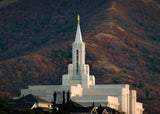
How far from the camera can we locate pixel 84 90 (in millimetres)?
→ 138875

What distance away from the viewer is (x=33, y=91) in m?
138

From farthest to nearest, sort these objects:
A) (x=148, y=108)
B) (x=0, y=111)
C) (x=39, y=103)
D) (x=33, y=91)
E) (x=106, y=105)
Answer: (x=148, y=108) → (x=33, y=91) → (x=106, y=105) → (x=39, y=103) → (x=0, y=111)

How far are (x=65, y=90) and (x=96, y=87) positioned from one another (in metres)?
9.60

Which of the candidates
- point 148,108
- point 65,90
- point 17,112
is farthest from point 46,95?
point 148,108

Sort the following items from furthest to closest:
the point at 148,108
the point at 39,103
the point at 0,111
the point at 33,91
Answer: the point at 148,108, the point at 33,91, the point at 39,103, the point at 0,111

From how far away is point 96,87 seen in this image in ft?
454

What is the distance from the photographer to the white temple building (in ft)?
431

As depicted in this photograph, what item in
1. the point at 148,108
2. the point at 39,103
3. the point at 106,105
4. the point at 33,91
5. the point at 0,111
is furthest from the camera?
the point at 148,108

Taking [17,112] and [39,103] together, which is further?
[39,103]

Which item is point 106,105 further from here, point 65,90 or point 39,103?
point 39,103

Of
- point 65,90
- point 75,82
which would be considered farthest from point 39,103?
point 75,82

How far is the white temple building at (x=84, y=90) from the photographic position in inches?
5177

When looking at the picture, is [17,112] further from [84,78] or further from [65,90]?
[84,78]

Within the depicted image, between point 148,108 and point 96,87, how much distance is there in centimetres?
5819
